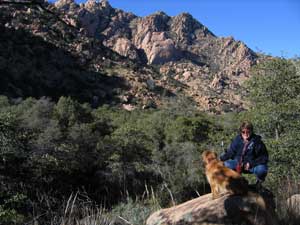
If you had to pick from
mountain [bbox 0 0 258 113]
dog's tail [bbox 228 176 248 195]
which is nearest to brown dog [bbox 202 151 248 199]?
dog's tail [bbox 228 176 248 195]

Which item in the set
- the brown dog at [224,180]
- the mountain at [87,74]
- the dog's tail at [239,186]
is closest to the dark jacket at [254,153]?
the brown dog at [224,180]

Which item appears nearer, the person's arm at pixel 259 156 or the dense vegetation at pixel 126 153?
the person's arm at pixel 259 156

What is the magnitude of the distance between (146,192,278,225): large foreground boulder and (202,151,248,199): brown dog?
86 millimetres

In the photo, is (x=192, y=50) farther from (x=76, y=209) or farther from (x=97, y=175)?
(x=76, y=209)

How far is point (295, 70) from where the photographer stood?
41.4 ft

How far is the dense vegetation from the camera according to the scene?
407 inches

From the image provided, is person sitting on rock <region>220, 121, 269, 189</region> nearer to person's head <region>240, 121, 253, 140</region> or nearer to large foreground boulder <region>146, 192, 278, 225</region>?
person's head <region>240, 121, 253, 140</region>

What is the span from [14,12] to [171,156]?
49.8 metres

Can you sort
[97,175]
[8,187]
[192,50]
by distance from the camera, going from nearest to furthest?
[8,187] < [97,175] < [192,50]

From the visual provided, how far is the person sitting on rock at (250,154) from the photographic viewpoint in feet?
16.4

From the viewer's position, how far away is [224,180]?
15.0ft

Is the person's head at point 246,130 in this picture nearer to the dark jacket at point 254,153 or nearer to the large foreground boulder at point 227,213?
the dark jacket at point 254,153

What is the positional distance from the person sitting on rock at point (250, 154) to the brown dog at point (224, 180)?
440 millimetres

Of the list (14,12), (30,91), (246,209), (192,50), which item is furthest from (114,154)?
(192,50)
